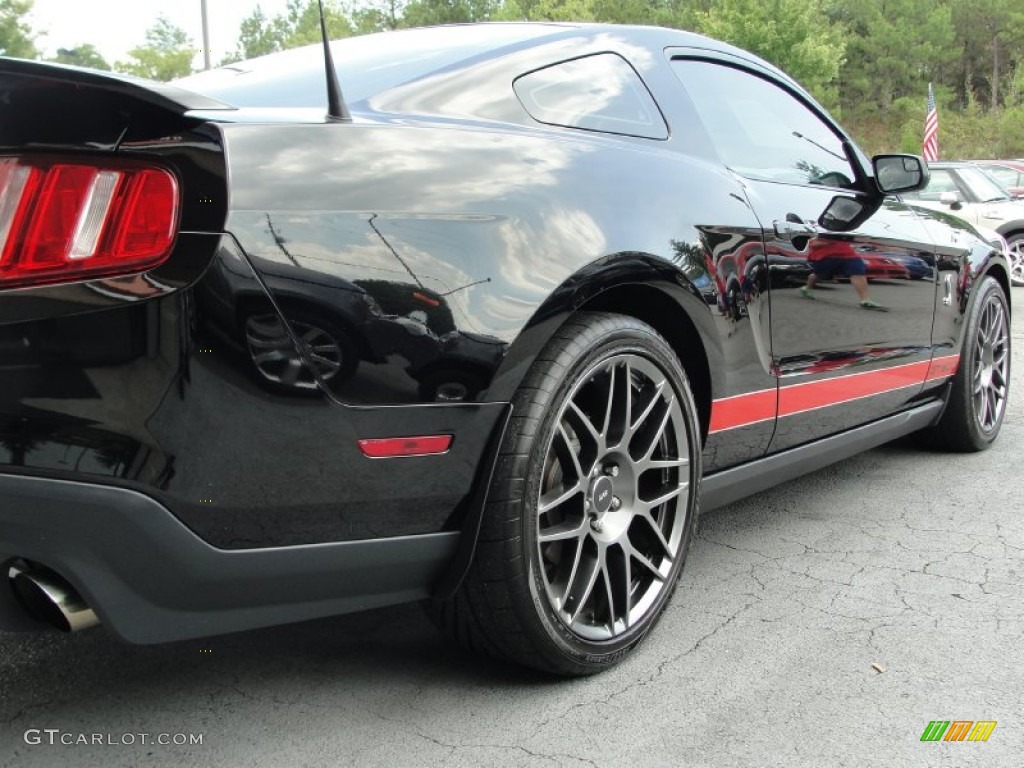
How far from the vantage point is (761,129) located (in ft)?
10.5

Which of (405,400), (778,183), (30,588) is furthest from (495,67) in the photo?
(30,588)

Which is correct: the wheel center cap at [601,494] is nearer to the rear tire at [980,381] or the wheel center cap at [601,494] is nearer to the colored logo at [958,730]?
the colored logo at [958,730]

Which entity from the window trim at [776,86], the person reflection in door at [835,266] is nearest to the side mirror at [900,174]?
the window trim at [776,86]

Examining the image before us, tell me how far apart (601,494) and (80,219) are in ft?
4.13

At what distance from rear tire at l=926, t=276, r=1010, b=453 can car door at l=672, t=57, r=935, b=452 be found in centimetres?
55

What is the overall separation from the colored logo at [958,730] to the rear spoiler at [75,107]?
6.29ft

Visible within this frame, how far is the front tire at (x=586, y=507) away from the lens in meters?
2.01

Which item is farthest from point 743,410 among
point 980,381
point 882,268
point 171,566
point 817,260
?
point 980,381

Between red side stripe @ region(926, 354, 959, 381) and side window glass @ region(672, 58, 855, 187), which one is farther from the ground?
side window glass @ region(672, 58, 855, 187)

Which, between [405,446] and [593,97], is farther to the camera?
[593,97]

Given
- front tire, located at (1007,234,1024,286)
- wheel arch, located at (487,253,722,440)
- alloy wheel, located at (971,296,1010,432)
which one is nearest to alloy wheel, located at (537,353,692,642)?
wheel arch, located at (487,253,722,440)

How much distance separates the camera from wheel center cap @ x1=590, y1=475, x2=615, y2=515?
224cm

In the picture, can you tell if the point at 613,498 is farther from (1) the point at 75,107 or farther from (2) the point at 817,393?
(1) the point at 75,107

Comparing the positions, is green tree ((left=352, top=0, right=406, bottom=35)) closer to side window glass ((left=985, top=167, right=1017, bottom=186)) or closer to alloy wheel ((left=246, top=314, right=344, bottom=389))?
side window glass ((left=985, top=167, right=1017, bottom=186))
